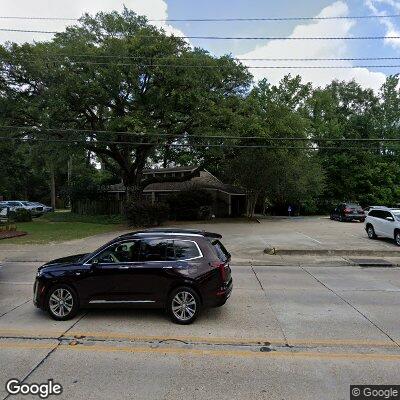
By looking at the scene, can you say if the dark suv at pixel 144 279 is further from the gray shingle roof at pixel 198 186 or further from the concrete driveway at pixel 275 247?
the gray shingle roof at pixel 198 186

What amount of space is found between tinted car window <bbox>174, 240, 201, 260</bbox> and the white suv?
14858 mm

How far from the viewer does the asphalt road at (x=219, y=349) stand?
461cm

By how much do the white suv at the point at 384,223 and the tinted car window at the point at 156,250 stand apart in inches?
596

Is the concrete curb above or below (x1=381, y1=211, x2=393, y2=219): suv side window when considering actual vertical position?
below

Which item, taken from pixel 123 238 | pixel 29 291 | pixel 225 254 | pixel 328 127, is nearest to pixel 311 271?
pixel 225 254

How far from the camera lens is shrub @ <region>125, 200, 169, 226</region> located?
2755 cm

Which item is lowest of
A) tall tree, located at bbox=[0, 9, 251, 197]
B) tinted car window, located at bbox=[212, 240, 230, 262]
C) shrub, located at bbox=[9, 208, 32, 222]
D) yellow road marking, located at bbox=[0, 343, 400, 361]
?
shrub, located at bbox=[9, 208, 32, 222]

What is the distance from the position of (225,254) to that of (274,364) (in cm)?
298

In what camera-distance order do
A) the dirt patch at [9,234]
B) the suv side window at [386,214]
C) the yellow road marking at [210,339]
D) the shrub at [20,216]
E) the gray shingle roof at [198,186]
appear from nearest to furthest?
the yellow road marking at [210,339] < the suv side window at [386,214] < the dirt patch at [9,234] < the shrub at [20,216] < the gray shingle roof at [198,186]

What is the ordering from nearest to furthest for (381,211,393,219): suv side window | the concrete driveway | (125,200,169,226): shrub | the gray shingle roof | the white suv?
1. the concrete driveway
2. the white suv
3. (381,211,393,219): suv side window
4. (125,200,169,226): shrub
5. the gray shingle roof

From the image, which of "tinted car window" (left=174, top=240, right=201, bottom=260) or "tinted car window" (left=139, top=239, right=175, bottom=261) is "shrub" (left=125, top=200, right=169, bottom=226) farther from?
"tinted car window" (left=174, top=240, right=201, bottom=260)

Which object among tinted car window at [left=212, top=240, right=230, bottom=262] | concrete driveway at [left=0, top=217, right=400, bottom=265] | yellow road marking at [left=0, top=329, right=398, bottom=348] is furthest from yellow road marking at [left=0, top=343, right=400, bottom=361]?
A: concrete driveway at [left=0, top=217, right=400, bottom=265]

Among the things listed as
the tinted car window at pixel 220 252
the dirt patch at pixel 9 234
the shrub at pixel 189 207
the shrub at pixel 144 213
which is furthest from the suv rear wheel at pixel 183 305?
the shrub at pixel 189 207

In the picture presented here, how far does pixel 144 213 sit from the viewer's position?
27625mm
